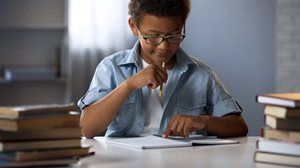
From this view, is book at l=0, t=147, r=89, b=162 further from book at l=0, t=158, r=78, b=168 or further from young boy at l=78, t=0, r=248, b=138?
young boy at l=78, t=0, r=248, b=138

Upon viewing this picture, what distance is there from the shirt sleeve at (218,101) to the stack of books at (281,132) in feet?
2.38

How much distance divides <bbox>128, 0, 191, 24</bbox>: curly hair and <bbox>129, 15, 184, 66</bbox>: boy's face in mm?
18

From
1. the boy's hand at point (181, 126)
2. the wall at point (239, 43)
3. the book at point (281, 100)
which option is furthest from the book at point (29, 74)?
the book at point (281, 100)

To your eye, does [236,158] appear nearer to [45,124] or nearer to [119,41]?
[45,124]

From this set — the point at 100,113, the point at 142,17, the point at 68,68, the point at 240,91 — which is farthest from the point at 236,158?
the point at 240,91

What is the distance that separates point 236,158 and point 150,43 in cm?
66

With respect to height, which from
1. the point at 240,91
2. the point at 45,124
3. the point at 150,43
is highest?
the point at 150,43

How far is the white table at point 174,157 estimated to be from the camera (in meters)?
1.56

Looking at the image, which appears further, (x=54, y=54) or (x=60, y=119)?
(x=54, y=54)

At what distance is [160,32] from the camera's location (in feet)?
7.16

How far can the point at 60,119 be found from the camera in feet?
5.04

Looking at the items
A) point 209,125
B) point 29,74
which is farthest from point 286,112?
point 29,74

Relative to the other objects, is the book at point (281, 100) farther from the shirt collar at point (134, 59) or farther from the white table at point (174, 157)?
the shirt collar at point (134, 59)

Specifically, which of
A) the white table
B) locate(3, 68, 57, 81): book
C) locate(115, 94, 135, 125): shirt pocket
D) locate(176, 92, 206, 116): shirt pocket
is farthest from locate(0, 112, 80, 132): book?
locate(3, 68, 57, 81): book
